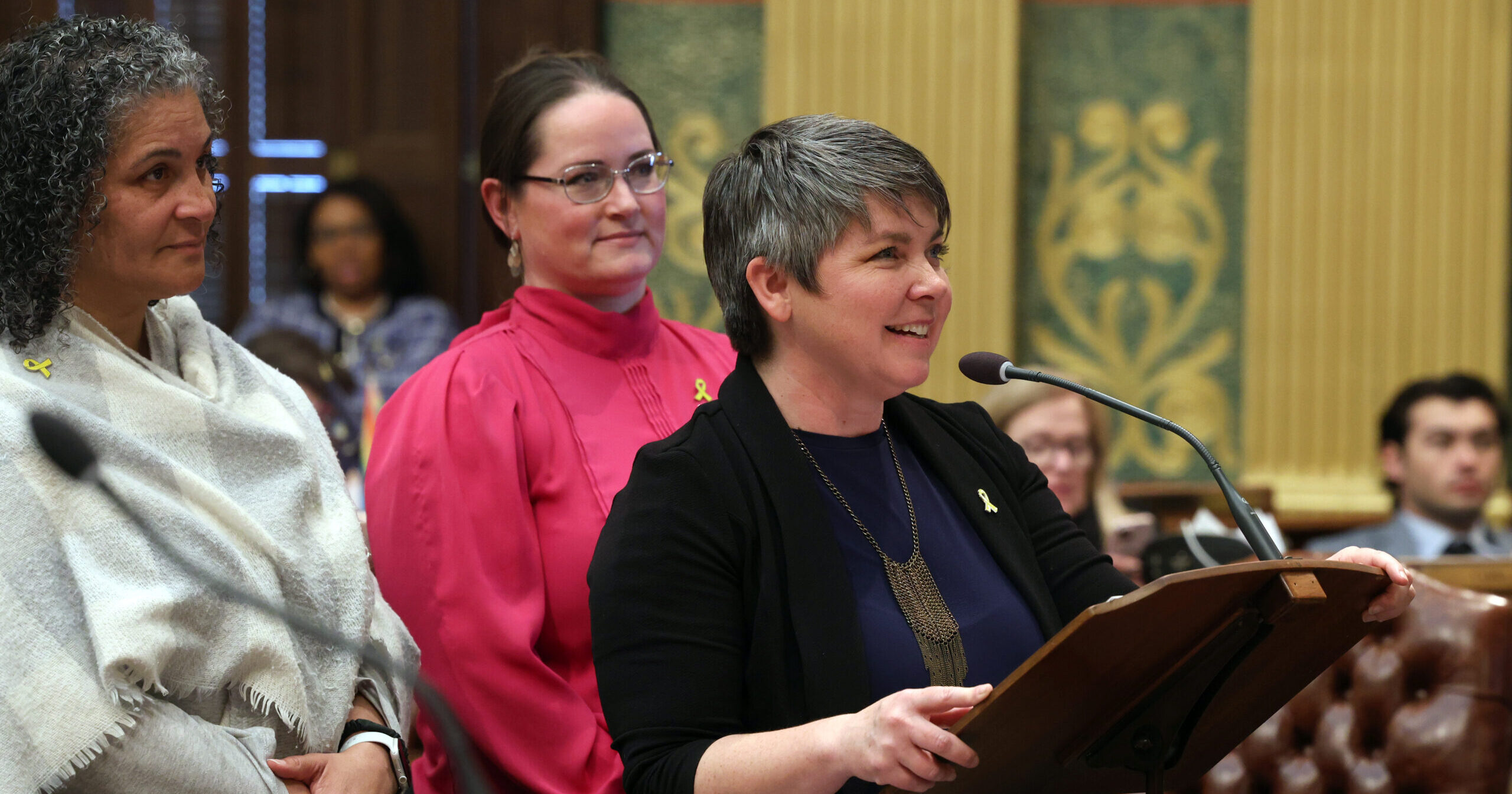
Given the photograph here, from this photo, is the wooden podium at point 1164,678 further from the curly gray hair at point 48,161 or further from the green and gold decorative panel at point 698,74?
the green and gold decorative panel at point 698,74

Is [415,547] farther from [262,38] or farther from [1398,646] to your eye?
[262,38]

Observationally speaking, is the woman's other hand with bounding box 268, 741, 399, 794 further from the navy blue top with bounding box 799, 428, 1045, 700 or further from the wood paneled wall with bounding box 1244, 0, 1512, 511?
the wood paneled wall with bounding box 1244, 0, 1512, 511

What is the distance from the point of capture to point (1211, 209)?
4.12 meters

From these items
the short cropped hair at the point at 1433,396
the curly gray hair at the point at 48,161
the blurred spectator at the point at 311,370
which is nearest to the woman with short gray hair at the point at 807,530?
the curly gray hair at the point at 48,161

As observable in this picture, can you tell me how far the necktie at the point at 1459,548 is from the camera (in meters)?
3.55

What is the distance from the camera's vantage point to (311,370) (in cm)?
332

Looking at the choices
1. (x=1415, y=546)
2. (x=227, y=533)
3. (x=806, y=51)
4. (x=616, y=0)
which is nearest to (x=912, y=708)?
(x=227, y=533)

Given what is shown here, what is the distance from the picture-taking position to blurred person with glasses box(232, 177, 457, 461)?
3975mm

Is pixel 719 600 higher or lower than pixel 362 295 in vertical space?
lower

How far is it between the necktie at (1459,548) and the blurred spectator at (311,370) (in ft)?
9.04

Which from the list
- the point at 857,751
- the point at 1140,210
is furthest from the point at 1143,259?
the point at 857,751

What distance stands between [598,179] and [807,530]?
30.2 inches

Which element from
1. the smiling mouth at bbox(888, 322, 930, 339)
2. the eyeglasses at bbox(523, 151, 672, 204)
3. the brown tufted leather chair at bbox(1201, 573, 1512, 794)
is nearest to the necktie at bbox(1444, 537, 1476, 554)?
the brown tufted leather chair at bbox(1201, 573, 1512, 794)

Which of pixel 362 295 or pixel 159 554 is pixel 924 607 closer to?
pixel 159 554
